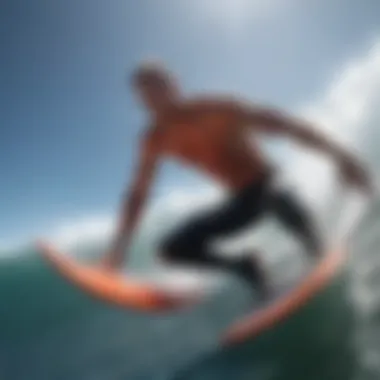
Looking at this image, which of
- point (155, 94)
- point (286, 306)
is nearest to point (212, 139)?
point (155, 94)

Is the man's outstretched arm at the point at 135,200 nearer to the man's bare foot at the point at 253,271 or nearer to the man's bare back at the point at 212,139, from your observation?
the man's bare back at the point at 212,139

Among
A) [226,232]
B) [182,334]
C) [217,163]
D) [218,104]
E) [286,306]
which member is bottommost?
[182,334]

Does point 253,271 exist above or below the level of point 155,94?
below

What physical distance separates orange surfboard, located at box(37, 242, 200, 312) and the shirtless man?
41 millimetres

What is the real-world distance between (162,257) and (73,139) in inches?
15.2

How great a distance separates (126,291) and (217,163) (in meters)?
0.38

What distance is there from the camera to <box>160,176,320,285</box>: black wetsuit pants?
2.38m

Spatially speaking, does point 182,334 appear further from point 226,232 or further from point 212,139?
point 212,139

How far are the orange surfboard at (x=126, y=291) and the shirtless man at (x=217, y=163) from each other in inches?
1.6

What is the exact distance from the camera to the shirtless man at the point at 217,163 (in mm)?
2391

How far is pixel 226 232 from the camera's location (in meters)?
2.41

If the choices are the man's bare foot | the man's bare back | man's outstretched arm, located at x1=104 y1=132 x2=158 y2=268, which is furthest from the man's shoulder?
the man's bare foot

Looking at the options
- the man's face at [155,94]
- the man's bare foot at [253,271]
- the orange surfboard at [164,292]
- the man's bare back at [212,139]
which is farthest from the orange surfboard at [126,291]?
the man's face at [155,94]

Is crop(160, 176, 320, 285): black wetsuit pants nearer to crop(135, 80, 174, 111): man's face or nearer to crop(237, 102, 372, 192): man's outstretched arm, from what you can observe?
crop(237, 102, 372, 192): man's outstretched arm
